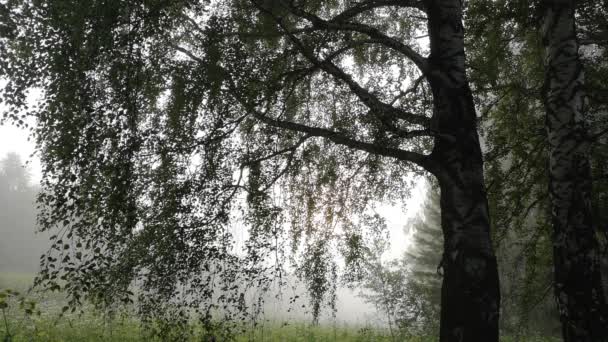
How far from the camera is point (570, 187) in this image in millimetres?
3781

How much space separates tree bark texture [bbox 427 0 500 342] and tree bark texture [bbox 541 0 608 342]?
0.73m

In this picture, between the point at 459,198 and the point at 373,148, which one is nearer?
the point at 459,198

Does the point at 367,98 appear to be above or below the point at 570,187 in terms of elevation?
above

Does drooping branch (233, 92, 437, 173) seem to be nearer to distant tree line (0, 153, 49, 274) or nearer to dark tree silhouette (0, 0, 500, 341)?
dark tree silhouette (0, 0, 500, 341)

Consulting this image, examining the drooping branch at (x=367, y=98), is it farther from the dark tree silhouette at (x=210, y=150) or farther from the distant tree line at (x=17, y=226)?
the distant tree line at (x=17, y=226)

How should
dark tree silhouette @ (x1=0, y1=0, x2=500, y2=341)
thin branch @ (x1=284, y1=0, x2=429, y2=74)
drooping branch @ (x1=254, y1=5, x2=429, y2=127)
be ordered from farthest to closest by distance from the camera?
drooping branch @ (x1=254, y1=5, x2=429, y2=127) < thin branch @ (x1=284, y1=0, x2=429, y2=74) < dark tree silhouette @ (x1=0, y1=0, x2=500, y2=341)

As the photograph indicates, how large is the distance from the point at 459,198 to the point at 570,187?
1.12 m

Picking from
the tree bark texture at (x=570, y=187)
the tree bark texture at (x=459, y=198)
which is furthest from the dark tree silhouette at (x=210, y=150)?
A: the tree bark texture at (x=570, y=187)

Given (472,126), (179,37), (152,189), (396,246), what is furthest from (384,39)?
(396,246)

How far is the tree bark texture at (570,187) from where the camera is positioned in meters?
Answer: 3.53

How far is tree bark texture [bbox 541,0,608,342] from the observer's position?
3.53 meters

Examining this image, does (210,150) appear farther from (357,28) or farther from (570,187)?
(570,187)

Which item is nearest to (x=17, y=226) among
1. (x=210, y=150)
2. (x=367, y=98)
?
(x=210, y=150)

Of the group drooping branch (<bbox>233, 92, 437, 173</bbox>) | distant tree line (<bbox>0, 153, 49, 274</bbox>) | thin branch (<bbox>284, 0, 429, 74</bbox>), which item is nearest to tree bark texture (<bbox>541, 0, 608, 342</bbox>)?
drooping branch (<bbox>233, 92, 437, 173</bbox>)
